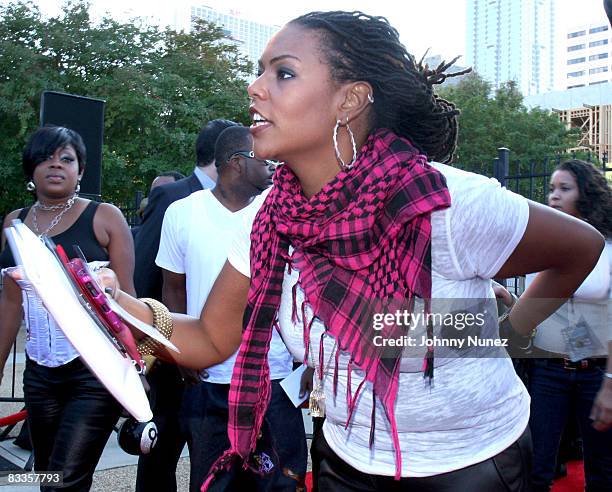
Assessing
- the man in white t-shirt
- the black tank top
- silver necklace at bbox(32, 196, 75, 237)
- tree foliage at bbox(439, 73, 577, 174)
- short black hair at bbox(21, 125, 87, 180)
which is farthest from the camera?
tree foliage at bbox(439, 73, 577, 174)

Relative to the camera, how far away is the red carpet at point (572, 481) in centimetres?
509

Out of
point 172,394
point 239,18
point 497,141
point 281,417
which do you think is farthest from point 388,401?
point 239,18

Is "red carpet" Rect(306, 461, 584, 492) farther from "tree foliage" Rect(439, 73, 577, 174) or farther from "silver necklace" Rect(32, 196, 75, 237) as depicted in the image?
"tree foliage" Rect(439, 73, 577, 174)

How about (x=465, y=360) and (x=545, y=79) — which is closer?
(x=465, y=360)

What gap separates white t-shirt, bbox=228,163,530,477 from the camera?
177 cm

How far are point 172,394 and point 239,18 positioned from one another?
296 ft

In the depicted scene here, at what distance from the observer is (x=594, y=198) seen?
13.7 feet

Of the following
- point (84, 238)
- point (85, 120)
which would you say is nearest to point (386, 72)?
point (84, 238)

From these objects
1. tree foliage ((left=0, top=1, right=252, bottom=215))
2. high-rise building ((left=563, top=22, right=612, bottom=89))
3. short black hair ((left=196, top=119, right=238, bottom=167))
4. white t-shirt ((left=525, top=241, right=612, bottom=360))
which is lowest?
white t-shirt ((left=525, top=241, right=612, bottom=360))

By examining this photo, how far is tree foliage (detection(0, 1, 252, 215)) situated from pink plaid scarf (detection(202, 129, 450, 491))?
1613 centimetres

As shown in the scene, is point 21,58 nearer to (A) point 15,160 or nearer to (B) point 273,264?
(A) point 15,160

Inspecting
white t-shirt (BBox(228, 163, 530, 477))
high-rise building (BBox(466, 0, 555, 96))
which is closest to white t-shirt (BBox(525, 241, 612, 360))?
white t-shirt (BBox(228, 163, 530, 477))

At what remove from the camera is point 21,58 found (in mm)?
17406

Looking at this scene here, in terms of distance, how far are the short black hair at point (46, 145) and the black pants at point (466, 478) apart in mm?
2605
